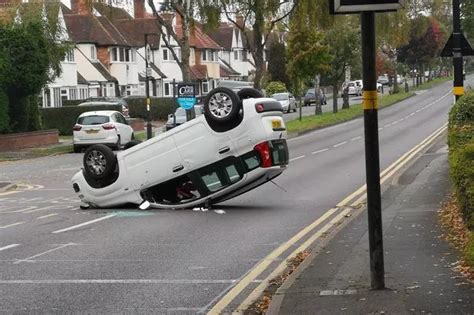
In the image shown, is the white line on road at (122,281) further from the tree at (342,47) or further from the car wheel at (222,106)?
the tree at (342,47)

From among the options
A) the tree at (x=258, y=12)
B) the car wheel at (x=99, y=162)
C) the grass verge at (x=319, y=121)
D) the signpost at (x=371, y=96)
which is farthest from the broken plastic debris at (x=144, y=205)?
the grass verge at (x=319, y=121)

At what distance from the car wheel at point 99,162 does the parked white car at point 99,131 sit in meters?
18.9

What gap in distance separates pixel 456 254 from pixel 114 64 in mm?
65414

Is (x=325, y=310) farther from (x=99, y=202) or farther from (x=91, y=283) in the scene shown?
(x=99, y=202)

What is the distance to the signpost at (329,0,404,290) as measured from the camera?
686 cm

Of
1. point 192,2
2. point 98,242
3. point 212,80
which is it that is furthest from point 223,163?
point 212,80

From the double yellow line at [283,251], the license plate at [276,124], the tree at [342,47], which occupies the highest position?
the tree at [342,47]

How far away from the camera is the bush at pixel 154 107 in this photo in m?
59.2

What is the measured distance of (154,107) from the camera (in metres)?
59.8

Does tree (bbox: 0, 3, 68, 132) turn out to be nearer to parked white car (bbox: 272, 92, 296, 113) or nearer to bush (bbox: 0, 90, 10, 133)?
bush (bbox: 0, 90, 10, 133)

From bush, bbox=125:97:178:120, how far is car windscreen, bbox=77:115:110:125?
23.8m

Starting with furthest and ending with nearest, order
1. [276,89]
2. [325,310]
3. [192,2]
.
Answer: [276,89], [192,2], [325,310]

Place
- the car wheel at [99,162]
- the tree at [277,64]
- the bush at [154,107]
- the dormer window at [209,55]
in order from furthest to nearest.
→ the dormer window at [209,55] < the tree at [277,64] < the bush at [154,107] < the car wheel at [99,162]

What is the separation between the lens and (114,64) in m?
72.2
